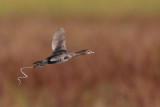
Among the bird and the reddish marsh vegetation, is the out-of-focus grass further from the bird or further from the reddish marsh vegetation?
the bird

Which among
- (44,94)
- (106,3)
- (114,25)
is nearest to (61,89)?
(44,94)

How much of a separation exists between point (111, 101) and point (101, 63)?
74 cm

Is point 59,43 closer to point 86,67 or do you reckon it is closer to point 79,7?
point 86,67

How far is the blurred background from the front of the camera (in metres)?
6.22

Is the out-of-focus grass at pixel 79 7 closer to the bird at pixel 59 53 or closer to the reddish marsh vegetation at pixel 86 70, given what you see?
the reddish marsh vegetation at pixel 86 70

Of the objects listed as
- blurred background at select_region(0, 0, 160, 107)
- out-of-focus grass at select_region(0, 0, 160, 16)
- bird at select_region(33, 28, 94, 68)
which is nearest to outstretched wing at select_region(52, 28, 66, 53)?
bird at select_region(33, 28, 94, 68)

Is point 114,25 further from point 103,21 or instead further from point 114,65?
point 114,65

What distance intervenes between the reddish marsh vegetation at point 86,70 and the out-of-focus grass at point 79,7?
2433 millimetres

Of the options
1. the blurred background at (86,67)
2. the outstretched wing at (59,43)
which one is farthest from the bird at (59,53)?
the blurred background at (86,67)

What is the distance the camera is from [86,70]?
21.9 ft

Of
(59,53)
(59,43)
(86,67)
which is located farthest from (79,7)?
(59,53)

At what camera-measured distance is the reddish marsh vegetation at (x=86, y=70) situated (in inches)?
245

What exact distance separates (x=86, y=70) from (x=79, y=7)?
4.50 meters

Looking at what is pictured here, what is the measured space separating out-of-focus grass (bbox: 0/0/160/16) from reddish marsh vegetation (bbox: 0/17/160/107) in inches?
95.8
